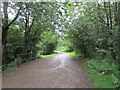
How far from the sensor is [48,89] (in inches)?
115

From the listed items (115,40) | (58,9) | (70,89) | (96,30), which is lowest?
(70,89)

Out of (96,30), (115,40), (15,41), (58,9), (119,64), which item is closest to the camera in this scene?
(115,40)

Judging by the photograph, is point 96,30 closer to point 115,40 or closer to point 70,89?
point 115,40

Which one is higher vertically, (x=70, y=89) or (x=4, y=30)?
(x=4, y=30)

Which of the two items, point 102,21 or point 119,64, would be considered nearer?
point 119,64

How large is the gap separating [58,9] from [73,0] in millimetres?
702

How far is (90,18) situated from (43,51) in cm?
1179

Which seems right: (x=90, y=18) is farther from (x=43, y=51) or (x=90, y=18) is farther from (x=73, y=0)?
(x=43, y=51)

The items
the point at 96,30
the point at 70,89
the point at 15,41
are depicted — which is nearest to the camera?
the point at 70,89

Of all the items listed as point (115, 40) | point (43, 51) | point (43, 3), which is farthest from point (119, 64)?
point (43, 51)

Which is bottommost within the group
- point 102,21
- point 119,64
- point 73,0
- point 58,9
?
point 119,64

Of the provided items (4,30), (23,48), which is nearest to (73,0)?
(4,30)

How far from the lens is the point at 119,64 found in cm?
330

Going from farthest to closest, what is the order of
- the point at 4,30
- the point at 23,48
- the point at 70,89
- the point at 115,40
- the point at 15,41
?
1. the point at 23,48
2. the point at 15,41
3. the point at 4,30
4. the point at 70,89
5. the point at 115,40
